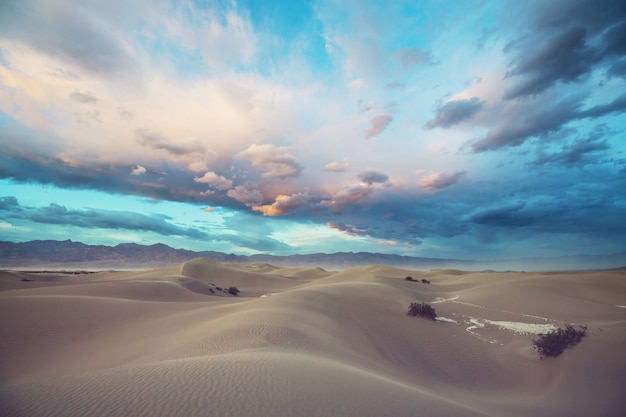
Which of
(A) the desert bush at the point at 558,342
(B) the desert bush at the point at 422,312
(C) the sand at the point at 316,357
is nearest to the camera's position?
(C) the sand at the point at 316,357

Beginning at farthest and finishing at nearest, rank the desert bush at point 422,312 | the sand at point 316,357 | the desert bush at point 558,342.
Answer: the desert bush at point 422,312
the desert bush at point 558,342
the sand at point 316,357

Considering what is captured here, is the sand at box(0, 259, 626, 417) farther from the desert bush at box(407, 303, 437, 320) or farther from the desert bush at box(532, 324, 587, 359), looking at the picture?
the desert bush at box(407, 303, 437, 320)

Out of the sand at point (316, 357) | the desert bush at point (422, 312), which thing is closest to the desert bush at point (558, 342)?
the sand at point (316, 357)

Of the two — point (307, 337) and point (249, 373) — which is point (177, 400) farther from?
point (307, 337)

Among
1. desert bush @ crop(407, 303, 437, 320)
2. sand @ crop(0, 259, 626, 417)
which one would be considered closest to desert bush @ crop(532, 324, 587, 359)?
sand @ crop(0, 259, 626, 417)

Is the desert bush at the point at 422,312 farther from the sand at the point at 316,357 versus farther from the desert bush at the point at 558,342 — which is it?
the desert bush at the point at 558,342

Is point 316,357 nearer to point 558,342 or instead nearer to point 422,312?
point 558,342

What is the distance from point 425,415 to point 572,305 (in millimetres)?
18646

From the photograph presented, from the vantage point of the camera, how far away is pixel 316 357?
7.82m

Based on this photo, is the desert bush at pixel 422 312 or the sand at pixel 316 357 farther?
the desert bush at pixel 422 312

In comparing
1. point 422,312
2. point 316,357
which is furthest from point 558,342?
point 316,357

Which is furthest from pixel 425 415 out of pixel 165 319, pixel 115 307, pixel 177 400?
pixel 115 307

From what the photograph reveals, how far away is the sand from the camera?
14.5 feet

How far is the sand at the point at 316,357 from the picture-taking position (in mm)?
4434
